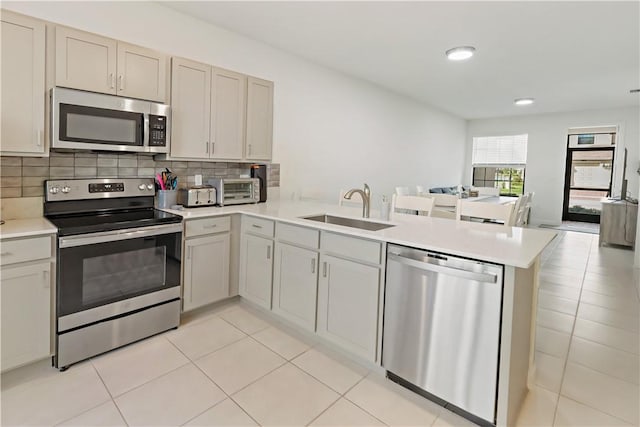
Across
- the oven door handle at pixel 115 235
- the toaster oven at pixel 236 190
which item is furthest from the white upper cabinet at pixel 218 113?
the oven door handle at pixel 115 235

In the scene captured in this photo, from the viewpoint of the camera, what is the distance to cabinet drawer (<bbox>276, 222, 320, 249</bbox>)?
2387 mm

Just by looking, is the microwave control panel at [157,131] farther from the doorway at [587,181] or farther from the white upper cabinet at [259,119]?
the doorway at [587,181]

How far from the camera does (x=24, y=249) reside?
1938 mm

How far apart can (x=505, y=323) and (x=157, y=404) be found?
71.3 inches

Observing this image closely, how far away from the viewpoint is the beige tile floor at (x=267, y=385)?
176cm

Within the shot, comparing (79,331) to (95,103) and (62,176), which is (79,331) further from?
(95,103)

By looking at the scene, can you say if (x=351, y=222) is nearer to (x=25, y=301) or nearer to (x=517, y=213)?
(x=517, y=213)

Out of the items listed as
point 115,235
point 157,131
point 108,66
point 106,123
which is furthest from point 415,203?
point 108,66

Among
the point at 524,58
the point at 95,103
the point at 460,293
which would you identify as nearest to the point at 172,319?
the point at 95,103

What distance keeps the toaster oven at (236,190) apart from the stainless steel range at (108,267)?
60 cm

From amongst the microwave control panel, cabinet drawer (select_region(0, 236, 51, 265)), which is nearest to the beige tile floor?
cabinet drawer (select_region(0, 236, 51, 265))

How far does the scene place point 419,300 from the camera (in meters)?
1.86

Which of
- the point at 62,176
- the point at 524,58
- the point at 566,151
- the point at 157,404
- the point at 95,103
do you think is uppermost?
the point at 524,58

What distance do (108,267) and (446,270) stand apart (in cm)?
210
